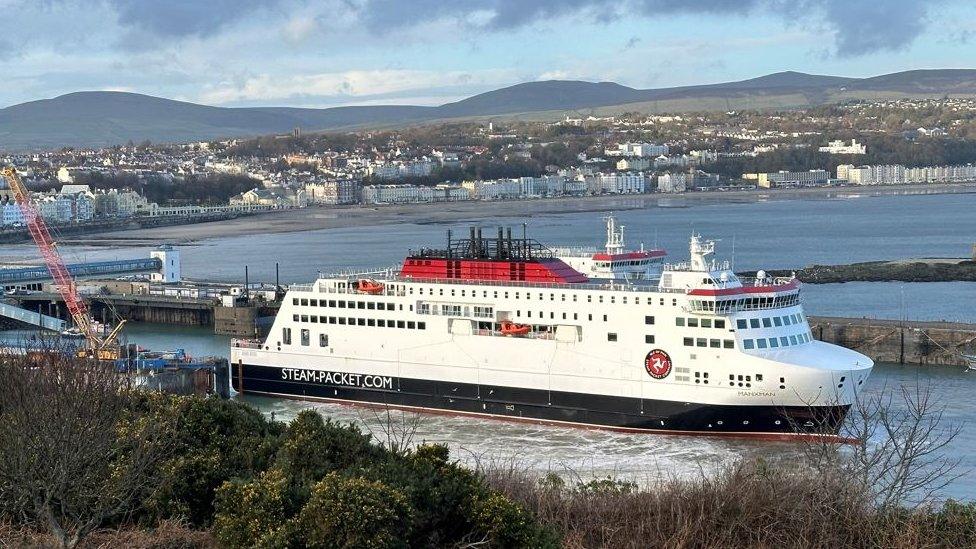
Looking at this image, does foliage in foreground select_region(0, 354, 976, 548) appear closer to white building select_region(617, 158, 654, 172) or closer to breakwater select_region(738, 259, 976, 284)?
breakwater select_region(738, 259, 976, 284)

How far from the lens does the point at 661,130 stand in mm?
169375

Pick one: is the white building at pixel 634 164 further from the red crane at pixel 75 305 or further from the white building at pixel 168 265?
the red crane at pixel 75 305

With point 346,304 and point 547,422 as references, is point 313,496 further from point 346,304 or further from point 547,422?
point 346,304

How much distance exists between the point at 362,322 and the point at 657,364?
5736 millimetres

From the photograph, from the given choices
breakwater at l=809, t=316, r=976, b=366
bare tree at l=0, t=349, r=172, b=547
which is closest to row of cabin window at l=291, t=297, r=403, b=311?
breakwater at l=809, t=316, r=976, b=366

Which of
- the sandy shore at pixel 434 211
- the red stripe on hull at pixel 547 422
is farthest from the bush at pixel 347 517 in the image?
the sandy shore at pixel 434 211

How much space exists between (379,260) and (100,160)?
334 feet

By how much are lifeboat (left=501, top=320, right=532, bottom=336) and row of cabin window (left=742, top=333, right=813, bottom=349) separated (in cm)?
383

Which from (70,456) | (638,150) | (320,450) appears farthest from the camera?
(638,150)

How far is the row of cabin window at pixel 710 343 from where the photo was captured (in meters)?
20.6

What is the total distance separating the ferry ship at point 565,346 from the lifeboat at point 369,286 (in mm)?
64

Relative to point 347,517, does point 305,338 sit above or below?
below

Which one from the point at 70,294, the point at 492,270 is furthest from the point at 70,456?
the point at 70,294

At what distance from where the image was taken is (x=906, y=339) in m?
27.6
